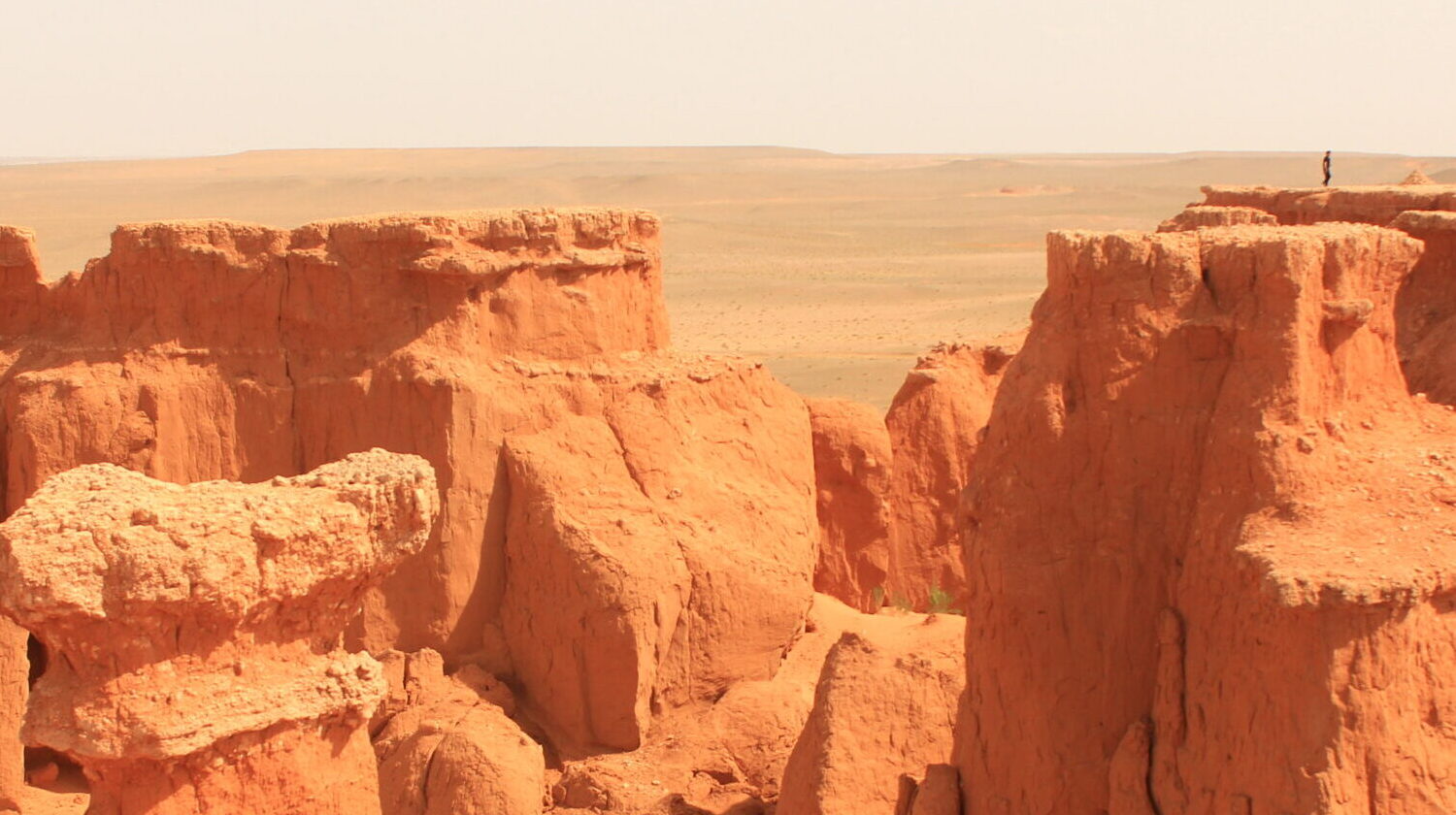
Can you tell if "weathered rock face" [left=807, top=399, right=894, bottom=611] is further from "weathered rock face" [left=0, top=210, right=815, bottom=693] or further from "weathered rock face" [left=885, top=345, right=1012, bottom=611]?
"weathered rock face" [left=0, top=210, right=815, bottom=693]

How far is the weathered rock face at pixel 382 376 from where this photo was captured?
41.7ft

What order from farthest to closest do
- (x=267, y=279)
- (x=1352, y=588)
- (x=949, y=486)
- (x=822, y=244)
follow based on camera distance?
1. (x=822, y=244)
2. (x=949, y=486)
3. (x=267, y=279)
4. (x=1352, y=588)

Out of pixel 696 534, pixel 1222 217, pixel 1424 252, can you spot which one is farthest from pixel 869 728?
pixel 1222 217

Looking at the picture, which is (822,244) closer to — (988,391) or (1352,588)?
(988,391)

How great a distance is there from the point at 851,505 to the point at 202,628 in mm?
8988

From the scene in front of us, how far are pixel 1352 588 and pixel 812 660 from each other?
6480 mm

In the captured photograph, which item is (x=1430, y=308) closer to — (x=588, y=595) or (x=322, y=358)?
(x=588, y=595)

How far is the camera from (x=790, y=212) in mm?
96312

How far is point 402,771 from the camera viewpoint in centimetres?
1140

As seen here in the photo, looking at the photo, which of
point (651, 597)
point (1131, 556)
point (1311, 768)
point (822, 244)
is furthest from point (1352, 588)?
point (822, 244)

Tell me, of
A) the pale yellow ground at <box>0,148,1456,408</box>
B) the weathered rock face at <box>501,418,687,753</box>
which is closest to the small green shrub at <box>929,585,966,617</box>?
the weathered rock face at <box>501,418,687,753</box>

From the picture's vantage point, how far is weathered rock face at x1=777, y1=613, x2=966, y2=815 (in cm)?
965

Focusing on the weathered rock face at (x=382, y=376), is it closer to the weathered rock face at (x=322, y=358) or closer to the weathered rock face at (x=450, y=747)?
the weathered rock face at (x=322, y=358)

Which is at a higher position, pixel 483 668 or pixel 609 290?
pixel 609 290
